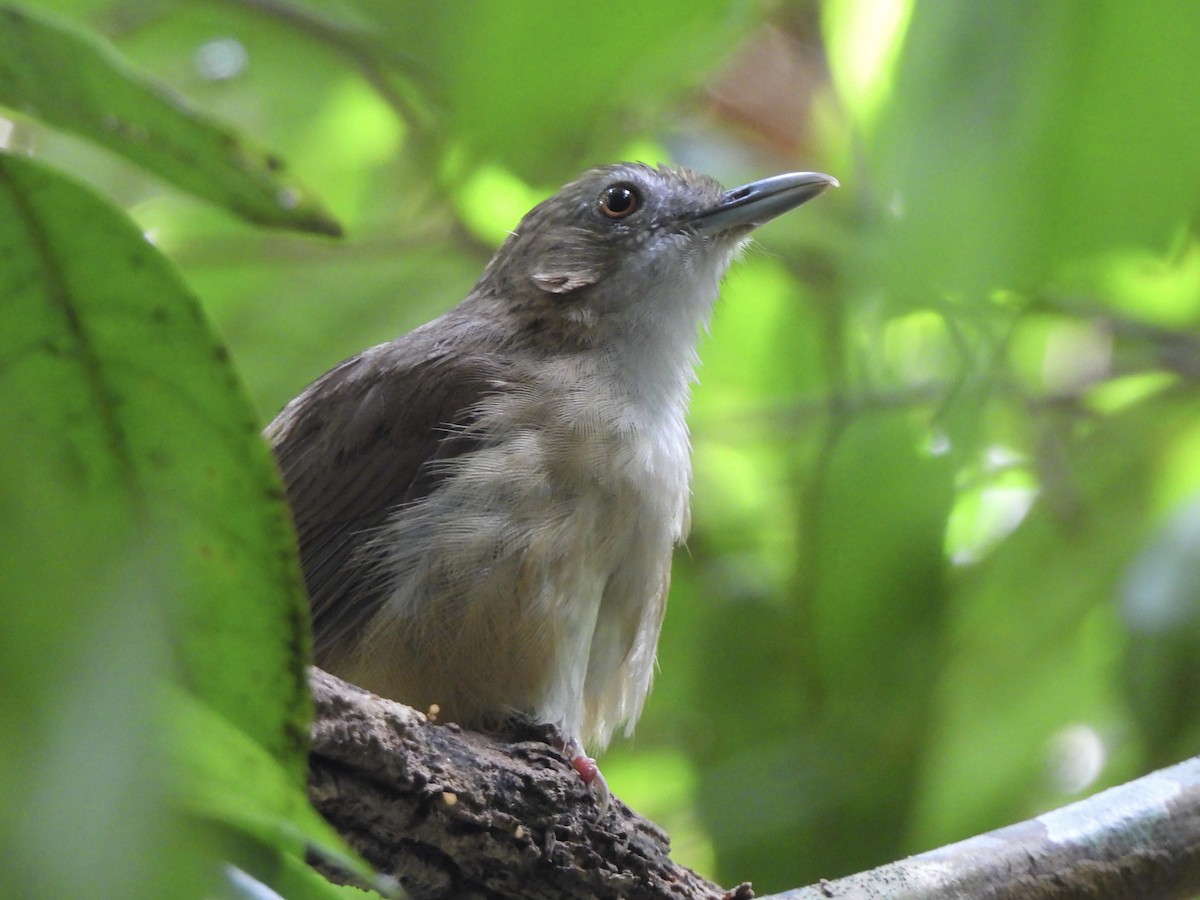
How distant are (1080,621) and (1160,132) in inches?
112

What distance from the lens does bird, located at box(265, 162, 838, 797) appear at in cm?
308

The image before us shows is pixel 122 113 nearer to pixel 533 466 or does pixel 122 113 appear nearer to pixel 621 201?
pixel 533 466

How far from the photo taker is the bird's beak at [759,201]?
3893 millimetres

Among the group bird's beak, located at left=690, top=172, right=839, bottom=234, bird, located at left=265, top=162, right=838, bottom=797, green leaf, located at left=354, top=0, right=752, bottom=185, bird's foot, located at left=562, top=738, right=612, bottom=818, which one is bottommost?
bird's foot, located at left=562, top=738, right=612, bottom=818

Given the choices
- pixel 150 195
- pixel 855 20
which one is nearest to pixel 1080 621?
pixel 855 20

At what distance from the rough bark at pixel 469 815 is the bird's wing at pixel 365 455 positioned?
0.77 m

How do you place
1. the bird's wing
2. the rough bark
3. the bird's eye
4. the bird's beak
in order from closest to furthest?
the rough bark, the bird's wing, the bird's beak, the bird's eye

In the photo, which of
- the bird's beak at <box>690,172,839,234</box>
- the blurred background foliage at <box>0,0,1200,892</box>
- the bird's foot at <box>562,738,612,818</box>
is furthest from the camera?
the bird's beak at <box>690,172,839,234</box>

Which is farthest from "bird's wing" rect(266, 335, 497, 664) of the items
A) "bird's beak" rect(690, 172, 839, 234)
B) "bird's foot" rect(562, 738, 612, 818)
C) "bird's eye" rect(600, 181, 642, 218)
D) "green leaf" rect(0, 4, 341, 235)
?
"green leaf" rect(0, 4, 341, 235)

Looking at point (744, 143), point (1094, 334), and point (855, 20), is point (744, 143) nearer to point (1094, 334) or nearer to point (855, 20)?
point (855, 20)

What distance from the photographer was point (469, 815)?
2.39 metres

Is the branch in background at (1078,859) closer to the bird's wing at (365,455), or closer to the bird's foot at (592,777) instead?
the bird's foot at (592,777)

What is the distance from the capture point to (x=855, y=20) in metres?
4.42

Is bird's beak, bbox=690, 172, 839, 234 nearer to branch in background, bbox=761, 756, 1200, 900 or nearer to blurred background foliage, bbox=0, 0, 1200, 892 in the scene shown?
blurred background foliage, bbox=0, 0, 1200, 892
